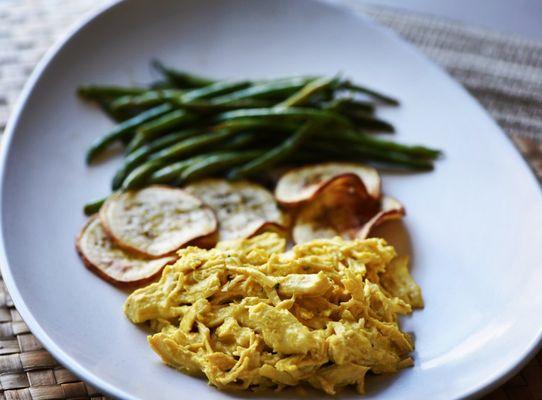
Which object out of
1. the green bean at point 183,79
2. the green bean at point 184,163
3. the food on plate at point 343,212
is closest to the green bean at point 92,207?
the green bean at point 184,163

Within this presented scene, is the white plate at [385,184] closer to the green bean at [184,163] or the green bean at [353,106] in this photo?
the green bean at [353,106]

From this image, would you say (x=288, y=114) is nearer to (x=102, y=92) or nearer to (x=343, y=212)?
(x=343, y=212)

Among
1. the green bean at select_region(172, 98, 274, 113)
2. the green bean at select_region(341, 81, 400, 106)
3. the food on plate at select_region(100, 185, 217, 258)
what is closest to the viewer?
the food on plate at select_region(100, 185, 217, 258)

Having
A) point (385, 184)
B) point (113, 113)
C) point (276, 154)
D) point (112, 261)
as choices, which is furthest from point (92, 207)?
point (385, 184)

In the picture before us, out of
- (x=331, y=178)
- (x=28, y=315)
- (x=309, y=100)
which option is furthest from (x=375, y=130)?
(x=28, y=315)

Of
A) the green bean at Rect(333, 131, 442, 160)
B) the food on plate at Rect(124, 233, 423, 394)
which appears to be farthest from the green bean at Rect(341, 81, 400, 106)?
the food on plate at Rect(124, 233, 423, 394)

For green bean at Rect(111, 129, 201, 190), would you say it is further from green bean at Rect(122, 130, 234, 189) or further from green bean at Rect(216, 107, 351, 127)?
green bean at Rect(216, 107, 351, 127)

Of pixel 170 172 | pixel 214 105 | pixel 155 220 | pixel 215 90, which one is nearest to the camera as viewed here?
pixel 155 220
